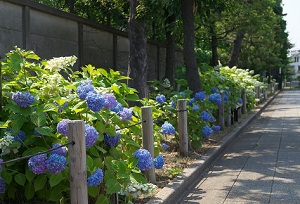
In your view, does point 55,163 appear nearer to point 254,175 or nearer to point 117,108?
point 117,108

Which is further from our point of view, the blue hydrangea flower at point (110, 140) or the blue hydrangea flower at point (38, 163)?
the blue hydrangea flower at point (110, 140)

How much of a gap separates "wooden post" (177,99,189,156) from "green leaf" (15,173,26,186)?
13.1 ft

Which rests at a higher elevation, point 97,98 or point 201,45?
point 201,45

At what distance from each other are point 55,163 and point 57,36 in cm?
665

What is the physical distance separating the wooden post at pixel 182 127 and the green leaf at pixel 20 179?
4.00 meters

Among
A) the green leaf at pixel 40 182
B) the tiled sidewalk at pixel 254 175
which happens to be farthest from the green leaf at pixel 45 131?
the tiled sidewalk at pixel 254 175

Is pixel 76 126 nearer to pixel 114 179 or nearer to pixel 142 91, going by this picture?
pixel 114 179

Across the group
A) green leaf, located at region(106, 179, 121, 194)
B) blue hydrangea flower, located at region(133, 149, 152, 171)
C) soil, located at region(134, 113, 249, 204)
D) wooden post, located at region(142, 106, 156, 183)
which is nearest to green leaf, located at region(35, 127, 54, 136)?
green leaf, located at region(106, 179, 121, 194)

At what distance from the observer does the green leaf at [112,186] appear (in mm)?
4133

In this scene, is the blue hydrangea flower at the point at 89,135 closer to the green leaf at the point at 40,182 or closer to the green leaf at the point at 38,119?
the green leaf at the point at 38,119

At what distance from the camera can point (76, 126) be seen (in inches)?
146

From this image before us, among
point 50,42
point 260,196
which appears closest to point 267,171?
point 260,196

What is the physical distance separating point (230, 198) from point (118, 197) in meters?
1.66

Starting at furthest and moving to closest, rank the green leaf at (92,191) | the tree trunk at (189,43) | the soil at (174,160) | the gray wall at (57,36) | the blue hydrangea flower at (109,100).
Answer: the tree trunk at (189,43) → the gray wall at (57,36) → the soil at (174,160) → the blue hydrangea flower at (109,100) → the green leaf at (92,191)
